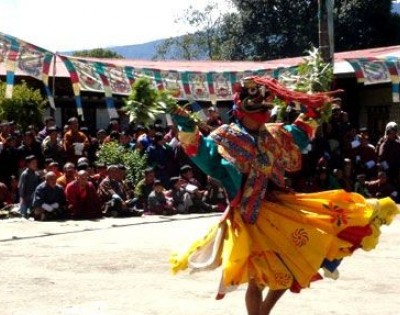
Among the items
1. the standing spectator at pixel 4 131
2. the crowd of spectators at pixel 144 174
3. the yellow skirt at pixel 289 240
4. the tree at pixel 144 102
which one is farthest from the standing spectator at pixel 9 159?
the yellow skirt at pixel 289 240

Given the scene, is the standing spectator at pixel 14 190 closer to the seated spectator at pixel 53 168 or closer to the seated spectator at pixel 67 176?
the seated spectator at pixel 53 168

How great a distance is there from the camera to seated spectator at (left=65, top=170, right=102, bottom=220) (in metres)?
14.7

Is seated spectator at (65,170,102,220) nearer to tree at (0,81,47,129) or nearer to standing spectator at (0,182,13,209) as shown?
standing spectator at (0,182,13,209)

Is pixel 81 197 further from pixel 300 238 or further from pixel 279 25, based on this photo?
pixel 279 25

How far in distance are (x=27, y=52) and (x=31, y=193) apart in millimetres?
2375

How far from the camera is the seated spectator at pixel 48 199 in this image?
14359 millimetres

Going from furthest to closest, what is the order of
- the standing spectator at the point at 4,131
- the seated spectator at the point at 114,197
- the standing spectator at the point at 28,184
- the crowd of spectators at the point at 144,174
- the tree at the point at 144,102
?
the standing spectator at the point at 4,131
the seated spectator at the point at 114,197
the crowd of spectators at the point at 144,174
the standing spectator at the point at 28,184
the tree at the point at 144,102

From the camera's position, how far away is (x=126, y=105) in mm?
6824

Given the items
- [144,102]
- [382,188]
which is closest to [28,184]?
[382,188]

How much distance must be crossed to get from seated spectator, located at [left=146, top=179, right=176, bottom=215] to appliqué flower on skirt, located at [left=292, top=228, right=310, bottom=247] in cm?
968

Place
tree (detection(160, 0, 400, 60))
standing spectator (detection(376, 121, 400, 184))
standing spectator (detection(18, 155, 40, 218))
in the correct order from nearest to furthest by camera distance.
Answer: standing spectator (detection(18, 155, 40, 218)) → standing spectator (detection(376, 121, 400, 184)) → tree (detection(160, 0, 400, 60))

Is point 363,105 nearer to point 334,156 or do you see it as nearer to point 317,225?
point 334,156

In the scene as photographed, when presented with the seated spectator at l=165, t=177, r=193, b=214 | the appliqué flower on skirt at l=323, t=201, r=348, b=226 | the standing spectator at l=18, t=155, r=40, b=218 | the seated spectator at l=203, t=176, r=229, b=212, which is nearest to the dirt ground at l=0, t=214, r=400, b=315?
the appliqué flower on skirt at l=323, t=201, r=348, b=226

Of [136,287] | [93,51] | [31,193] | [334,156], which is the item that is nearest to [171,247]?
[136,287]
